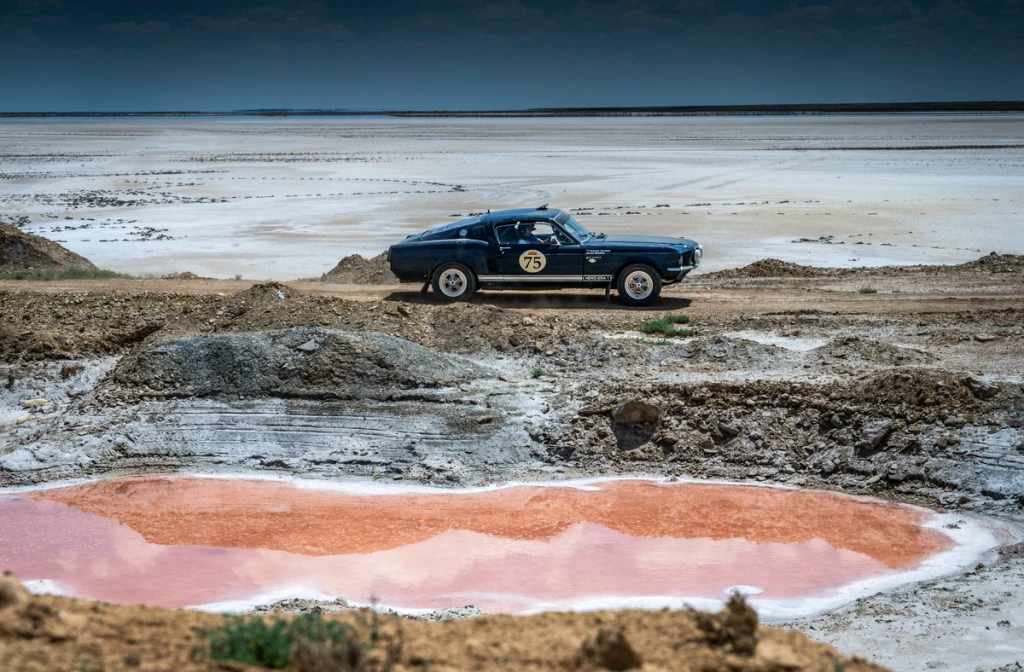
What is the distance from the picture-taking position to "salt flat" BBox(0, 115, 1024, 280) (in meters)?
28.0

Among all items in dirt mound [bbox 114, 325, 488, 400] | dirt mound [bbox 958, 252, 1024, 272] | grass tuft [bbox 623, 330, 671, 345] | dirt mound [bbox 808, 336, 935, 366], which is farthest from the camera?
dirt mound [bbox 958, 252, 1024, 272]

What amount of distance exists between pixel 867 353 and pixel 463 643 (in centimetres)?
1038

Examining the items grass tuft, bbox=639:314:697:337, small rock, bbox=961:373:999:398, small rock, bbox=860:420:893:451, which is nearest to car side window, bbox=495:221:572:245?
grass tuft, bbox=639:314:697:337

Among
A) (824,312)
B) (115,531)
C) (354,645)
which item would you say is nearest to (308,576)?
(115,531)

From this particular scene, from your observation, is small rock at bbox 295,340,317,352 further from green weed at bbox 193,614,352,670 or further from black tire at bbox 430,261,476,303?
green weed at bbox 193,614,352,670

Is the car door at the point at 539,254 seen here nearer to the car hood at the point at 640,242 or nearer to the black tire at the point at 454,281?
the car hood at the point at 640,242

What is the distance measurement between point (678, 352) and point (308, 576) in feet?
22.5

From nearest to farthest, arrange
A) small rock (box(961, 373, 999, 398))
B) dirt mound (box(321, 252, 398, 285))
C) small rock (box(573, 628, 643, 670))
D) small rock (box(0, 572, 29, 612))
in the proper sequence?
small rock (box(573, 628, 643, 670)), small rock (box(0, 572, 29, 612)), small rock (box(961, 373, 999, 398)), dirt mound (box(321, 252, 398, 285))

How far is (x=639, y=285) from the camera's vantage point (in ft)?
60.2

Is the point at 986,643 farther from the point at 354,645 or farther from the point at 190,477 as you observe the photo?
the point at 190,477

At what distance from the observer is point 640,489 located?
12.1 meters

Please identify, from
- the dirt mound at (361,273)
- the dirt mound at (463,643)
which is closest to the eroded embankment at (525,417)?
the dirt mound at (463,643)

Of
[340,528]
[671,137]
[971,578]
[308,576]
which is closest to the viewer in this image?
[971,578]

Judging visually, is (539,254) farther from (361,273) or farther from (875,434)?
(875,434)
